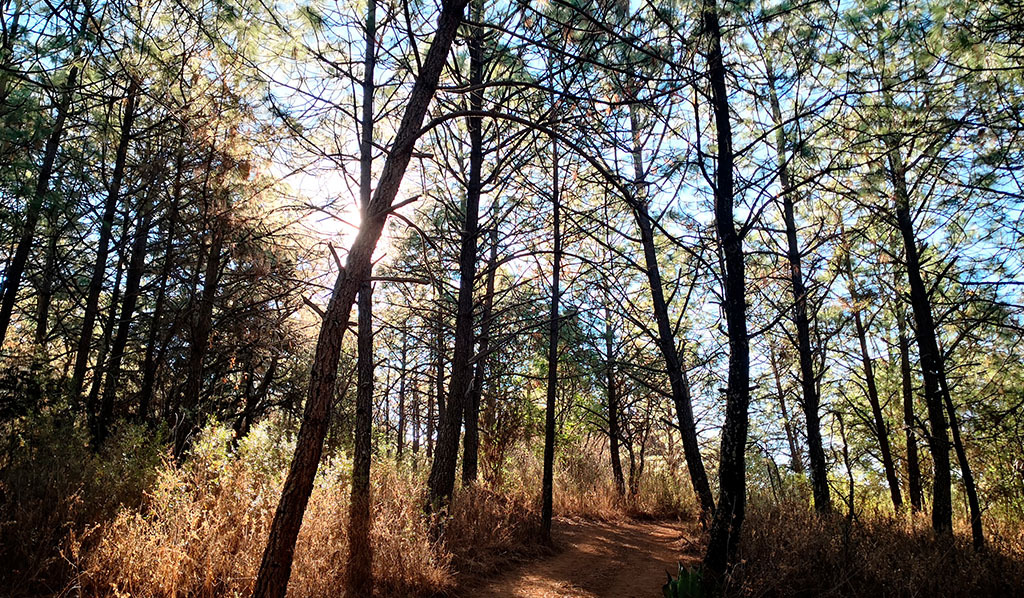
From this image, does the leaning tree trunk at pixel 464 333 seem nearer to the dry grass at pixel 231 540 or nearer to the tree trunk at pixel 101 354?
the dry grass at pixel 231 540

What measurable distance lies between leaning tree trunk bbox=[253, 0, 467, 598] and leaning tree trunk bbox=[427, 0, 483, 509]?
2879 millimetres

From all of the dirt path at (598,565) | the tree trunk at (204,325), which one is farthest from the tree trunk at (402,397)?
the tree trunk at (204,325)

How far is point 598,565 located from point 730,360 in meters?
3.60

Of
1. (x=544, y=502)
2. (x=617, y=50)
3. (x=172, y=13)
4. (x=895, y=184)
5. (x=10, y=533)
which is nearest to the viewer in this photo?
(x=10, y=533)

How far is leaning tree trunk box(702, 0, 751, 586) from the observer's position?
538cm

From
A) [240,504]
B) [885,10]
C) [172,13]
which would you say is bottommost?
[240,504]

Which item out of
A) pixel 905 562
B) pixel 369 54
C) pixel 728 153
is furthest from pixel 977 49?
pixel 369 54

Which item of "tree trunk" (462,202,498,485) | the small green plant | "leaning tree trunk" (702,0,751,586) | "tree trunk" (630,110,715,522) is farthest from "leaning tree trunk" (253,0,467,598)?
"tree trunk" (462,202,498,485)

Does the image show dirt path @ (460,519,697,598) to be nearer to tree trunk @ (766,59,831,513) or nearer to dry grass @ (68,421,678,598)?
dry grass @ (68,421,678,598)

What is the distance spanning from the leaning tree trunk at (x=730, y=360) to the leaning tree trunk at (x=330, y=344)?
3.00m

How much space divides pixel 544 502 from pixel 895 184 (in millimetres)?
7068

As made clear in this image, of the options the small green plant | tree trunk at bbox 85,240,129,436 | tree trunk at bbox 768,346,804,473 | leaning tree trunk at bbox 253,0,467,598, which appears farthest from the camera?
tree trunk at bbox 768,346,804,473

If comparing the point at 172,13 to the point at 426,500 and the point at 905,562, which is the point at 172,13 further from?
the point at 905,562

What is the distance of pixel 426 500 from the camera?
6781mm
